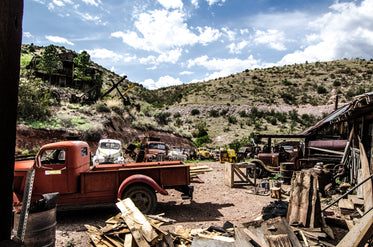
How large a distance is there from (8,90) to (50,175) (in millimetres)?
5945

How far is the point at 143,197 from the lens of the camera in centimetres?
730

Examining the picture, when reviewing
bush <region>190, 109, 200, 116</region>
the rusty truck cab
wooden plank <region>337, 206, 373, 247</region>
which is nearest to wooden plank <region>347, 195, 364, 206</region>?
wooden plank <region>337, 206, 373, 247</region>

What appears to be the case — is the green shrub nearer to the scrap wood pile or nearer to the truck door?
the truck door

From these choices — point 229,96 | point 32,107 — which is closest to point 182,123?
point 229,96

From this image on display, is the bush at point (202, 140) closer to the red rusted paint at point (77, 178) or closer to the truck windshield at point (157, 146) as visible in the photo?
the truck windshield at point (157, 146)

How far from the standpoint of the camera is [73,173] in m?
6.88

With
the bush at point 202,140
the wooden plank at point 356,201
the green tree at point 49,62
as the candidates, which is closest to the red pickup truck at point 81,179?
the wooden plank at point 356,201

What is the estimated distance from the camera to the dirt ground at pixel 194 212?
6238mm

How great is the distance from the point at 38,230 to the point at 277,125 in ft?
128

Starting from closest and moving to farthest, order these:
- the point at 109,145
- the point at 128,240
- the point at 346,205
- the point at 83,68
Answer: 1. the point at 128,240
2. the point at 346,205
3. the point at 109,145
4. the point at 83,68

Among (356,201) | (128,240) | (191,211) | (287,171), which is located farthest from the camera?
Answer: (287,171)

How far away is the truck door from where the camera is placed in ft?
21.9

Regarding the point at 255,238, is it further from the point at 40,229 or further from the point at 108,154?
the point at 108,154

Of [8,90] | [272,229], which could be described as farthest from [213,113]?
[8,90]
